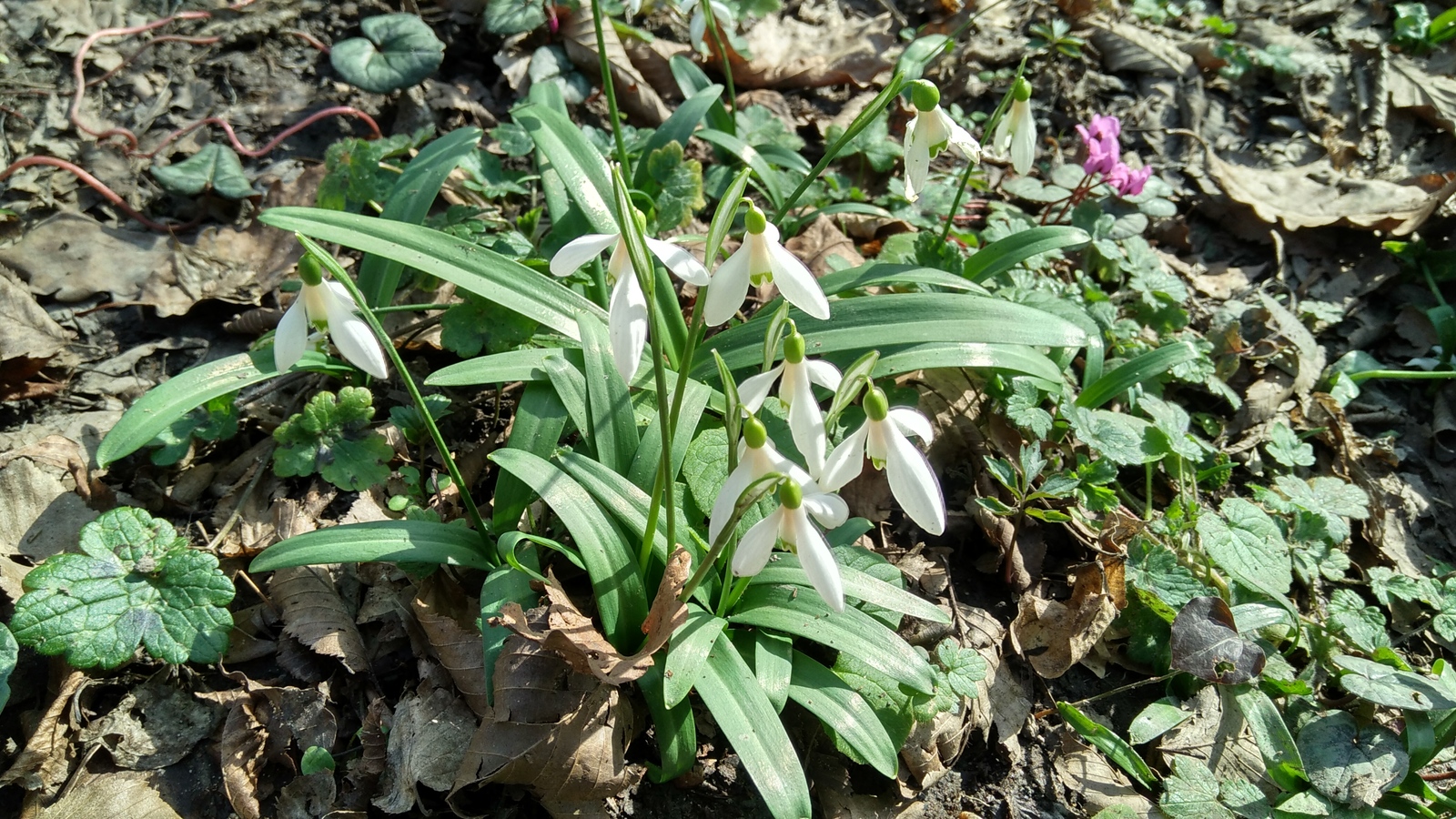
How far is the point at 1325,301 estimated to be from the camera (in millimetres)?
3586

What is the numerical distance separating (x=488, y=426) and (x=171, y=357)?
3.72 ft

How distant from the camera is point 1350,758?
2.20 m

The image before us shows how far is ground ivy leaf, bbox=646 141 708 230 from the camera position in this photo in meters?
2.88

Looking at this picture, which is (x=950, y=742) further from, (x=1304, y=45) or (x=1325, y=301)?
(x=1304, y=45)

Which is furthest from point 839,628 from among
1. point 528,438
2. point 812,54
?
point 812,54

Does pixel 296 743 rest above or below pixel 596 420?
below

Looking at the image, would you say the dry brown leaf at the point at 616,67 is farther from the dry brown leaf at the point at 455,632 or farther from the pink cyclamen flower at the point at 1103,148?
the dry brown leaf at the point at 455,632

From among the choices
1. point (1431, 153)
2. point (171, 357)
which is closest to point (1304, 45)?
point (1431, 153)

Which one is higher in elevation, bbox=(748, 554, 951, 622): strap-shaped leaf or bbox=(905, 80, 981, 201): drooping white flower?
→ bbox=(905, 80, 981, 201): drooping white flower

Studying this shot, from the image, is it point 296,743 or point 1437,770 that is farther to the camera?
point 1437,770

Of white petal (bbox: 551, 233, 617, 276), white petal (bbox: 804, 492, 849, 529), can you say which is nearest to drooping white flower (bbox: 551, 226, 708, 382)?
white petal (bbox: 551, 233, 617, 276)

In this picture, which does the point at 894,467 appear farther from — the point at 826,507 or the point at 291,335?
the point at 291,335

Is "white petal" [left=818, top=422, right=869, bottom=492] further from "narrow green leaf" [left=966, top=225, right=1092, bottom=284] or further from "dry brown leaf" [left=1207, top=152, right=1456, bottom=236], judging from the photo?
"dry brown leaf" [left=1207, top=152, right=1456, bottom=236]

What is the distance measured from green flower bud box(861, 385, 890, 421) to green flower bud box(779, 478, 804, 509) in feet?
0.60
